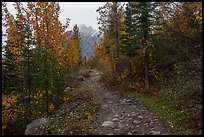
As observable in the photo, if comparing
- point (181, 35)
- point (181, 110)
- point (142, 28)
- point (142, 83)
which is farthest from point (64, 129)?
point (181, 35)

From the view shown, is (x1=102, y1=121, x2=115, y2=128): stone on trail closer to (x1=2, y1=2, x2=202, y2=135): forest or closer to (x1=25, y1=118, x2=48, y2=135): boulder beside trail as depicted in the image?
(x1=2, y1=2, x2=202, y2=135): forest

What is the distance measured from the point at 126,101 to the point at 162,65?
5.80 metres

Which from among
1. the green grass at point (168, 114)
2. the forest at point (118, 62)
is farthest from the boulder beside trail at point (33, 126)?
the green grass at point (168, 114)

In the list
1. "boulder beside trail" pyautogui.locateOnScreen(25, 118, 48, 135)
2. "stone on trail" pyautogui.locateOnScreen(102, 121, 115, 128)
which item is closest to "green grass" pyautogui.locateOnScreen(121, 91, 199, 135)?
"stone on trail" pyautogui.locateOnScreen(102, 121, 115, 128)

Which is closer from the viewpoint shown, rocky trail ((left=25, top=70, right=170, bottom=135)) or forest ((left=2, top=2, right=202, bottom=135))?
rocky trail ((left=25, top=70, right=170, bottom=135))

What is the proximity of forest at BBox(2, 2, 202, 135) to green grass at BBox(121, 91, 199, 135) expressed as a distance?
0.20ft

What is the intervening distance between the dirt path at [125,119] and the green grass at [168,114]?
31 cm

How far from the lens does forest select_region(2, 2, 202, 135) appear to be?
1809 cm

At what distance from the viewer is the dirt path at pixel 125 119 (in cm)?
1372

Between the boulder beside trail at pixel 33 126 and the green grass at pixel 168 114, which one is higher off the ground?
the green grass at pixel 168 114

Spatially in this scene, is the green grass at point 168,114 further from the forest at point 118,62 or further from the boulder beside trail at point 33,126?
the boulder beside trail at point 33,126

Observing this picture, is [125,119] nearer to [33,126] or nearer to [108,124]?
[108,124]

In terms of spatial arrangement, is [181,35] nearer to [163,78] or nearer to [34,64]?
[163,78]

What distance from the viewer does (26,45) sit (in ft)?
62.5
